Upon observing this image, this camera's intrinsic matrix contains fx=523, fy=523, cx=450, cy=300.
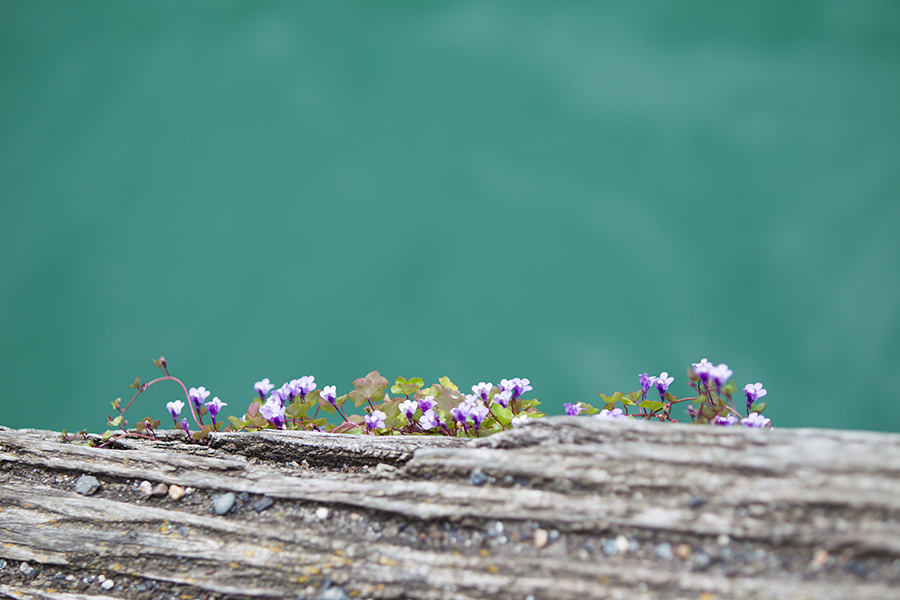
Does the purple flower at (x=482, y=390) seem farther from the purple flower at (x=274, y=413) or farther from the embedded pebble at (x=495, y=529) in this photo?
the purple flower at (x=274, y=413)

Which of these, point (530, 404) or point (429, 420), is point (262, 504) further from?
point (530, 404)

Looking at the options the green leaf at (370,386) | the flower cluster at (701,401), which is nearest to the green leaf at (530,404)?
the flower cluster at (701,401)

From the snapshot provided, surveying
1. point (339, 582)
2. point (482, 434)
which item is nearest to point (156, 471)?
point (339, 582)

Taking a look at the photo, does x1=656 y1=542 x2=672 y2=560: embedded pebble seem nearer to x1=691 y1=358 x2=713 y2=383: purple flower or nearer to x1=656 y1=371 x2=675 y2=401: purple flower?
x1=691 y1=358 x2=713 y2=383: purple flower

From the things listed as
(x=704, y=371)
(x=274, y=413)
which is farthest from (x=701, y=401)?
(x=274, y=413)

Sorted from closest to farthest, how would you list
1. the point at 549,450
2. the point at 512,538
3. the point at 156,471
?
the point at 512,538, the point at 549,450, the point at 156,471

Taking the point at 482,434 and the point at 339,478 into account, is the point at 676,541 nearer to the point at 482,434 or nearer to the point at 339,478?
the point at 482,434

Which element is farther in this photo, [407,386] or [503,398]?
[407,386]
